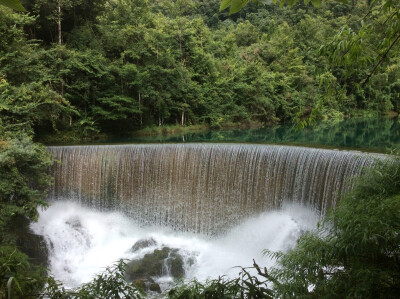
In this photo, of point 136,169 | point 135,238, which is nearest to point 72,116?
point 136,169

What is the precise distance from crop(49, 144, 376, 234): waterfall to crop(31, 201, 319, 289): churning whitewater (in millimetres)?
267

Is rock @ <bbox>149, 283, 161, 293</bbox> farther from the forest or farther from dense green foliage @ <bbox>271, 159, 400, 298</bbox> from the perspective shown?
dense green foliage @ <bbox>271, 159, 400, 298</bbox>

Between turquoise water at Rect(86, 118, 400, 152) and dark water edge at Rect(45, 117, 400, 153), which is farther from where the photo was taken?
turquoise water at Rect(86, 118, 400, 152)

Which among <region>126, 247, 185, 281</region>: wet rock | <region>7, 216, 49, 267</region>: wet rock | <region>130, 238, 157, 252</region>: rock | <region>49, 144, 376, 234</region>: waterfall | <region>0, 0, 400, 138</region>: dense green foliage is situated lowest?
<region>126, 247, 185, 281</region>: wet rock

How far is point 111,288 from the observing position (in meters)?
1.73

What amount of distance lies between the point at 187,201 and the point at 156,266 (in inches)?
82.5

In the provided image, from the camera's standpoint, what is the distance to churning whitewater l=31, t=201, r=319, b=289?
714 centimetres

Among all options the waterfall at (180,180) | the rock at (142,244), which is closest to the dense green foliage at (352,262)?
the waterfall at (180,180)

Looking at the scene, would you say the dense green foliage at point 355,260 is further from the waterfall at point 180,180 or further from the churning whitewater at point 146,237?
the waterfall at point 180,180

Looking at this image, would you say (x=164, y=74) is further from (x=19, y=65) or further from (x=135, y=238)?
(x=135, y=238)

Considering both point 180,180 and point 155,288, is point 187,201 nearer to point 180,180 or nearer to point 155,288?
point 180,180

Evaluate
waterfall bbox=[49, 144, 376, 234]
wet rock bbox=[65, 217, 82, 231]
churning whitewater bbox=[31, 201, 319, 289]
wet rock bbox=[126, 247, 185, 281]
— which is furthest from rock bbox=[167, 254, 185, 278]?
wet rock bbox=[65, 217, 82, 231]

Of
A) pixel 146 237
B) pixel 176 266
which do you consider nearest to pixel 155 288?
pixel 176 266

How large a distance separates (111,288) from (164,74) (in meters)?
13.4
